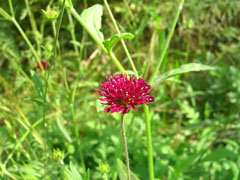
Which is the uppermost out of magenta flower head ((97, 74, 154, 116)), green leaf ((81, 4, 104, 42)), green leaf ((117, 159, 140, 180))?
green leaf ((81, 4, 104, 42))

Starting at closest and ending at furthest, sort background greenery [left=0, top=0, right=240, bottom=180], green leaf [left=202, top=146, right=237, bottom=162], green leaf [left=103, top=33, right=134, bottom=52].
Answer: green leaf [left=103, top=33, right=134, bottom=52]
background greenery [left=0, top=0, right=240, bottom=180]
green leaf [left=202, top=146, right=237, bottom=162]

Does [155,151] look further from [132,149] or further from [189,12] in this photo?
[189,12]

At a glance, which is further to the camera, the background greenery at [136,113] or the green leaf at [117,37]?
the background greenery at [136,113]

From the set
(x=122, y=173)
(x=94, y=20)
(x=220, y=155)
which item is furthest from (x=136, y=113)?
(x=94, y=20)

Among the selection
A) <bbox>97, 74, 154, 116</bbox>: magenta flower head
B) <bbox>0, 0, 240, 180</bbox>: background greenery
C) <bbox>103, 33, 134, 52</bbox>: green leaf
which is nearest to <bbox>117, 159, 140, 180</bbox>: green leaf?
<bbox>0, 0, 240, 180</bbox>: background greenery

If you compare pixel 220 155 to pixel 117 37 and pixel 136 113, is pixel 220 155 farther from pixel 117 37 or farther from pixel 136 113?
pixel 117 37

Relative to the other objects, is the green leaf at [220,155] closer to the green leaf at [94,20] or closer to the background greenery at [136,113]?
the background greenery at [136,113]

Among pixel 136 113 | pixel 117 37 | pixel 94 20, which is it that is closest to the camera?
pixel 117 37

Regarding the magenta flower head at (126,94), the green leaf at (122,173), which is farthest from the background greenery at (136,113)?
the magenta flower head at (126,94)

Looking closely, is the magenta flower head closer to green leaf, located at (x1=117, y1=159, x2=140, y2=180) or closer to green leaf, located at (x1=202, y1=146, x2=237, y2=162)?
green leaf, located at (x1=117, y1=159, x2=140, y2=180)
